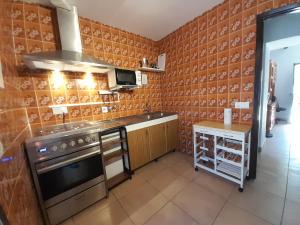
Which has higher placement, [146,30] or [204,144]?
[146,30]

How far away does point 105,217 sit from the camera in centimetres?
150

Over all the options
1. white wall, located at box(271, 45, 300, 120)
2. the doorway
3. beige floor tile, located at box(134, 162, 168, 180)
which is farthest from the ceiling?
the doorway

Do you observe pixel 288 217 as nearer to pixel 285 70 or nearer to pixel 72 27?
pixel 72 27

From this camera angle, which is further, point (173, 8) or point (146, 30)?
point (146, 30)

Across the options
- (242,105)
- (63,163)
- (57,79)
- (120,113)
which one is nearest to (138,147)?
(120,113)

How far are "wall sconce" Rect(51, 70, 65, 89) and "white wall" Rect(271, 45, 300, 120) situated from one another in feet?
22.3

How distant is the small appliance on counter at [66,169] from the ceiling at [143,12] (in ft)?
5.74

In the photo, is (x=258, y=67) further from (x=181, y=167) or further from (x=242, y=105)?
(x=181, y=167)

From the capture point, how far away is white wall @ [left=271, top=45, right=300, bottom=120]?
4.68 m

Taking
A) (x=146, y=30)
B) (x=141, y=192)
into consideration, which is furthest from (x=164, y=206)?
(x=146, y=30)

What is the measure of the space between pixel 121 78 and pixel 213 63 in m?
1.58

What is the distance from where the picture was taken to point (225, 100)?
211 cm

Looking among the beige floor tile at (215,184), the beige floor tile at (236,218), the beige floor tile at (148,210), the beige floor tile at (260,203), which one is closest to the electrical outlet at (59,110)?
the beige floor tile at (148,210)

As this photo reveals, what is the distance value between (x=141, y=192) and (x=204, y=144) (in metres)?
1.39
